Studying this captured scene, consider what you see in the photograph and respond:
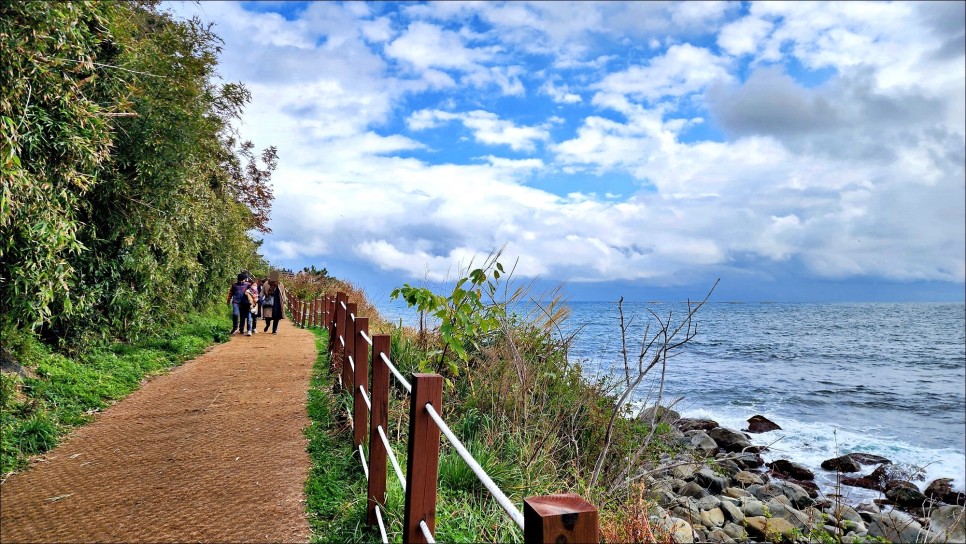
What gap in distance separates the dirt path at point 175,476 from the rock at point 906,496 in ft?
33.1

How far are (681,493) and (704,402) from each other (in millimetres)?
9318

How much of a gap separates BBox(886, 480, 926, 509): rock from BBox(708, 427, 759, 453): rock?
3029 millimetres

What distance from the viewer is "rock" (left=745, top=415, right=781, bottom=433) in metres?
14.8

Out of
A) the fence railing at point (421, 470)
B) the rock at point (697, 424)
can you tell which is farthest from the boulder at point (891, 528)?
the fence railing at point (421, 470)

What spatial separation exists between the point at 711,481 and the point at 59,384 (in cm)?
972

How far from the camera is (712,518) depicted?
7656 millimetres

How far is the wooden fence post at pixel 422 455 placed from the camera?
259cm

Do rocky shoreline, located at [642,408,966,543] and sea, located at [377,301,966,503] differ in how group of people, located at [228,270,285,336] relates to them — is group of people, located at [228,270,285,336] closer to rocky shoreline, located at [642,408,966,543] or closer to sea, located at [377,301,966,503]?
sea, located at [377,301,966,503]

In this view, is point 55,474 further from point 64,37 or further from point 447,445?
point 64,37

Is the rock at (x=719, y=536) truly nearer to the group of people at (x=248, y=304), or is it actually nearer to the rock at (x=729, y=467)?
the rock at (x=729, y=467)

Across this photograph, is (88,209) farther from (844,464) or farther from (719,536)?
(844,464)

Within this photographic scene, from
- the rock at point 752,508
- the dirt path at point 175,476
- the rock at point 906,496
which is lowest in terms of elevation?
the rock at point 906,496

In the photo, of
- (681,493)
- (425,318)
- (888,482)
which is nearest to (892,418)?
(888,482)

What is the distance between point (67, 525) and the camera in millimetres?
3955
